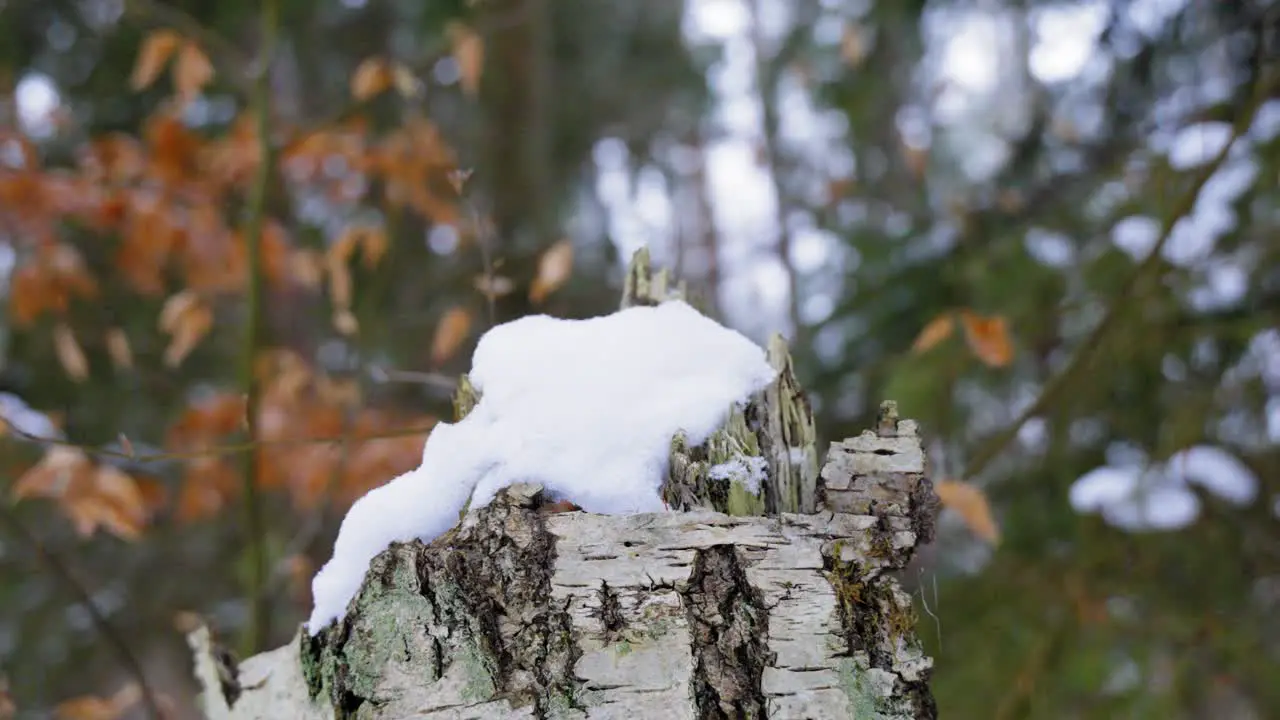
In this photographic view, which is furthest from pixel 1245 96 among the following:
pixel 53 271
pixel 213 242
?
pixel 53 271

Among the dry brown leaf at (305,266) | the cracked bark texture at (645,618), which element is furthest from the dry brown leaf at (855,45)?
the cracked bark texture at (645,618)

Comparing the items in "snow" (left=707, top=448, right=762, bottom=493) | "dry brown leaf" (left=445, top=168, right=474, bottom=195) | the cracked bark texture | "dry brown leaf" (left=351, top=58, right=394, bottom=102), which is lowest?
the cracked bark texture

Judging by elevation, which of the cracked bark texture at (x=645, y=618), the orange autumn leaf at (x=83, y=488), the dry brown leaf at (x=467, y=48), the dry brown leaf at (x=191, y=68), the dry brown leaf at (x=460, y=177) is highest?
the dry brown leaf at (x=467, y=48)

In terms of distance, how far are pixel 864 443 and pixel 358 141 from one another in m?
3.31

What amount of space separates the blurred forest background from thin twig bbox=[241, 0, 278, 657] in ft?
0.03

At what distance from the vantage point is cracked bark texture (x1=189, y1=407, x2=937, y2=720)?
94 centimetres

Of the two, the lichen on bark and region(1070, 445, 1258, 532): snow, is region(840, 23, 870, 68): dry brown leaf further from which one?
the lichen on bark

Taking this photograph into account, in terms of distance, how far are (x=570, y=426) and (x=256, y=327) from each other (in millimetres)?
1828

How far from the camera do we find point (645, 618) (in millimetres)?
947

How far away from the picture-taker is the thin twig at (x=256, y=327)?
2512 millimetres

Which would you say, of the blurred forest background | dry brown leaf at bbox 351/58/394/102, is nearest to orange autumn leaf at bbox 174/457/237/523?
the blurred forest background

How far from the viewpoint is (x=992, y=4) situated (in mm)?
3229

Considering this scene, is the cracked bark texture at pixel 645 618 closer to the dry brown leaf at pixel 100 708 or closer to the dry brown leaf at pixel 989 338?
the dry brown leaf at pixel 989 338

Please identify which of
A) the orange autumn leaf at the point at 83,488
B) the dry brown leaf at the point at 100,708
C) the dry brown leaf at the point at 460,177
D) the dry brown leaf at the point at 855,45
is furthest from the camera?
the dry brown leaf at the point at 855,45
